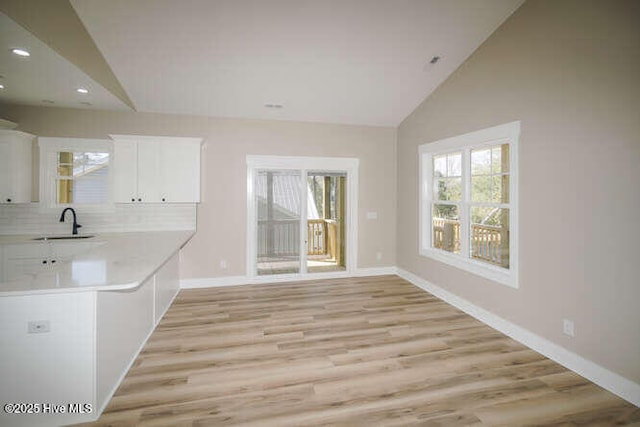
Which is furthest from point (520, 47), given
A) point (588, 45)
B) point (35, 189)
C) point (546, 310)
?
point (35, 189)

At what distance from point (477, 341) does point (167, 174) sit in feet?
14.0

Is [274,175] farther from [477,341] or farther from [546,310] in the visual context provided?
[546,310]

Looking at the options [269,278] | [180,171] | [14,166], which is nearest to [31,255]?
[14,166]

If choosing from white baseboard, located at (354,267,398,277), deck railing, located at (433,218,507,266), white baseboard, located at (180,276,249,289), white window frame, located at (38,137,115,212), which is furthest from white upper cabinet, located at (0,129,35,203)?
deck railing, located at (433,218,507,266)

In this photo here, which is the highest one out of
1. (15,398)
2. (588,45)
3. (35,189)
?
(588,45)

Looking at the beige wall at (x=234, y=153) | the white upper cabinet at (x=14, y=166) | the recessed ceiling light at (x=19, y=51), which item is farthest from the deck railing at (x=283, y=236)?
the recessed ceiling light at (x=19, y=51)

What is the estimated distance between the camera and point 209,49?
132 inches

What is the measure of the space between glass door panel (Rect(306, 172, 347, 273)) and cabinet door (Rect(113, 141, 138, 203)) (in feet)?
8.46

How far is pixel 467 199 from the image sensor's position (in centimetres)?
405

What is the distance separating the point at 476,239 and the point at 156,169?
433cm

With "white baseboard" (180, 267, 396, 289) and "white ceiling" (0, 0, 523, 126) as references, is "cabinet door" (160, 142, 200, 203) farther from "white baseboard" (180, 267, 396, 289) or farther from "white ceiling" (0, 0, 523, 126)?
"white baseboard" (180, 267, 396, 289)

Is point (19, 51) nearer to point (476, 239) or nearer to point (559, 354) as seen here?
point (476, 239)

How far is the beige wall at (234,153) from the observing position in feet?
14.4

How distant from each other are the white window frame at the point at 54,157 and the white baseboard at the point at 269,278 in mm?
1683
